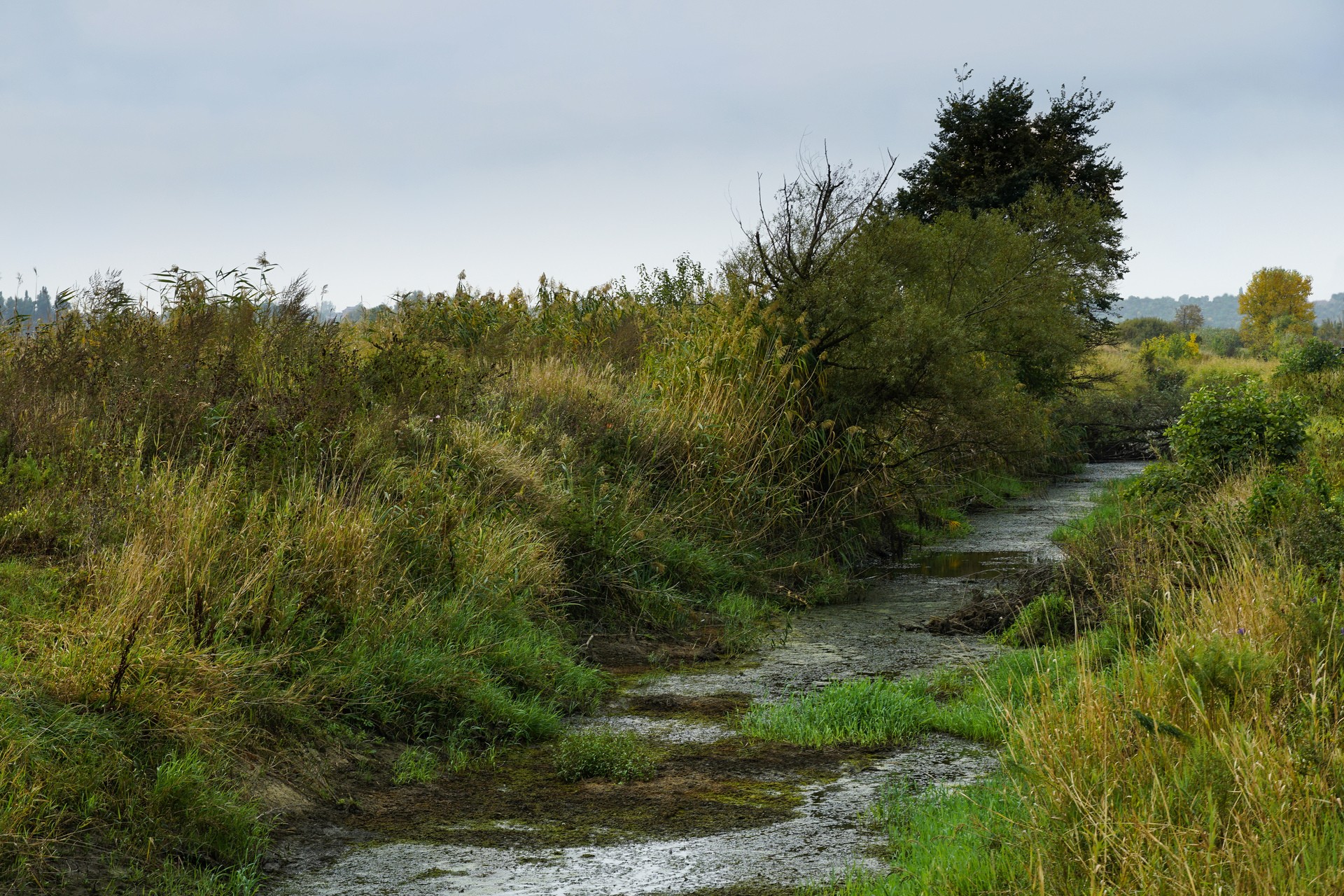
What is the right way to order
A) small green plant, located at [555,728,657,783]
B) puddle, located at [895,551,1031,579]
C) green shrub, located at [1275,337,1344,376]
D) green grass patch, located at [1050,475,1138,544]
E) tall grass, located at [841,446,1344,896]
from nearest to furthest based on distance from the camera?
tall grass, located at [841,446,1344,896] < small green plant, located at [555,728,657,783] < puddle, located at [895,551,1031,579] < green grass patch, located at [1050,475,1138,544] < green shrub, located at [1275,337,1344,376]

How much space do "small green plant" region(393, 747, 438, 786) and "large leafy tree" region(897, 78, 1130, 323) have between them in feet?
84.5

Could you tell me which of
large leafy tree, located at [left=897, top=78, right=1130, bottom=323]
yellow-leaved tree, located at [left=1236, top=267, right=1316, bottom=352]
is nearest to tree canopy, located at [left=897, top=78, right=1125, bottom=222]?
large leafy tree, located at [left=897, top=78, right=1130, bottom=323]

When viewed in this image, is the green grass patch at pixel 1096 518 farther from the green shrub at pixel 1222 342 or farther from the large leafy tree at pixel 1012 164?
the green shrub at pixel 1222 342

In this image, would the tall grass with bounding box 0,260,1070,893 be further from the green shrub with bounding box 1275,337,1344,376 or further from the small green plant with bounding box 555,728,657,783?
the green shrub with bounding box 1275,337,1344,376

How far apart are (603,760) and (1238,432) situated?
899 cm

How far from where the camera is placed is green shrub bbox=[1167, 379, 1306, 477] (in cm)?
1177

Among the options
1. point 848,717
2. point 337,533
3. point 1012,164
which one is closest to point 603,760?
point 848,717

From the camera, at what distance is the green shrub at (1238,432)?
1177 cm

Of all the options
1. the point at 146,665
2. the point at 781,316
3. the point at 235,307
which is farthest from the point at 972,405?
the point at 146,665

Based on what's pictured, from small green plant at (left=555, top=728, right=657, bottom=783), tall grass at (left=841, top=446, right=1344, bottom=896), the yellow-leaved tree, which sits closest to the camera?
tall grass at (left=841, top=446, right=1344, bottom=896)

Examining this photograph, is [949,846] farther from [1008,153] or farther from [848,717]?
[1008,153]

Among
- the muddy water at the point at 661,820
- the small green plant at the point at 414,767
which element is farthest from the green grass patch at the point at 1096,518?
the small green plant at the point at 414,767

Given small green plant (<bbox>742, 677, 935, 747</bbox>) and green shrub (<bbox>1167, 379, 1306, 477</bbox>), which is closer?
small green plant (<bbox>742, 677, 935, 747</bbox>)

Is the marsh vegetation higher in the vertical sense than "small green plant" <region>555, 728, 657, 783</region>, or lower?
higher
